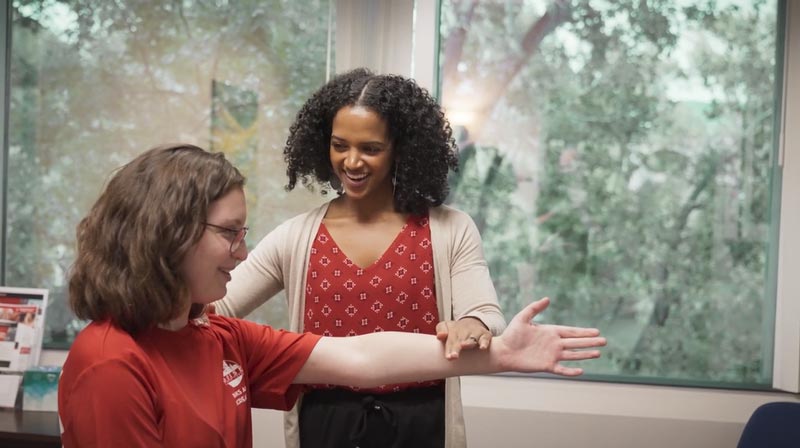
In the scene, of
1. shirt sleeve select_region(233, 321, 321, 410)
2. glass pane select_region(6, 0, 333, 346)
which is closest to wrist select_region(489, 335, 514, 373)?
shirt sleeve select_region(233, 321, 321, 410)

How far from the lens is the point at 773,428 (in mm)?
2594

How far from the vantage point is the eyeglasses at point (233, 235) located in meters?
1.36

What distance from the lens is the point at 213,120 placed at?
3338 millimetres

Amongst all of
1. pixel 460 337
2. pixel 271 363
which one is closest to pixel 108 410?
pixel 271 363

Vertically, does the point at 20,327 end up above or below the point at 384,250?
below

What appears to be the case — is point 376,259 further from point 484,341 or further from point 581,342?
point 581,342

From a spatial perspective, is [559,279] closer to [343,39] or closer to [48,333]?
[343,39]

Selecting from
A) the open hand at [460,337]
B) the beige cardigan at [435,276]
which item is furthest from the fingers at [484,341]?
the beige cardigan at [435,276]

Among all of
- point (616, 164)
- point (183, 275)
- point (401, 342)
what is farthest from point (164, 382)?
point (616, 164)

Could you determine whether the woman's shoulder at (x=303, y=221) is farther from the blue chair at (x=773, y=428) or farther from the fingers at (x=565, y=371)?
the blue chair at (x=773, y=428)

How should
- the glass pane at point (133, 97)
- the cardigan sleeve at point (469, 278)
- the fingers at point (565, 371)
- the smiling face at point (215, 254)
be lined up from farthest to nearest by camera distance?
the glass pane at point (133, 97) → the cardigan sleeve at point (469, 278) → the fingers at point (565, 371) → the smiling face at point (215, 254)

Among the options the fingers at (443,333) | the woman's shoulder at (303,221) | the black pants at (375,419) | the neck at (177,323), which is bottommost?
the black pants at (375,419)

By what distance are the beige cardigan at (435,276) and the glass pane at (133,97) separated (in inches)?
46.6

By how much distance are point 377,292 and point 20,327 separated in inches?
60.4
